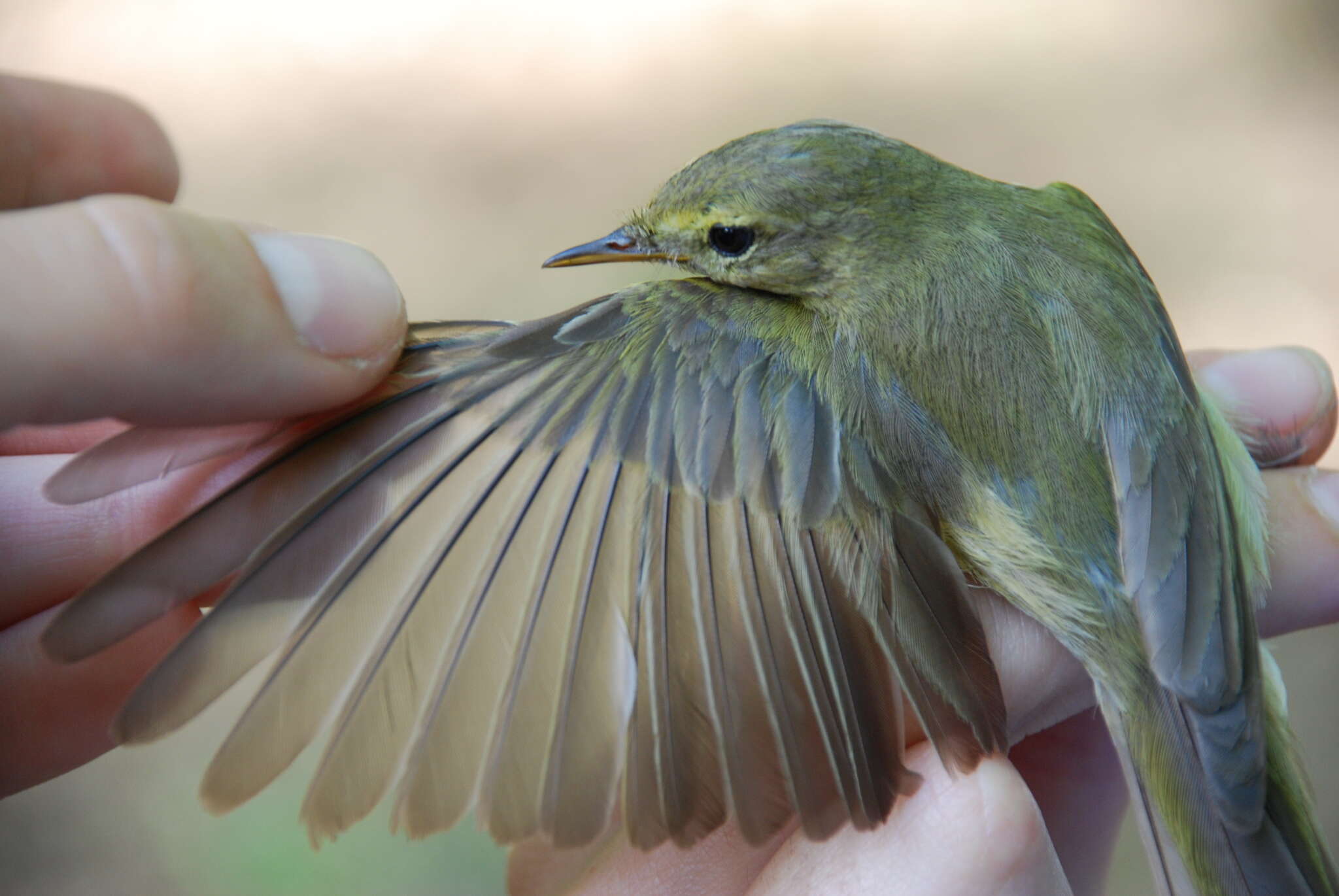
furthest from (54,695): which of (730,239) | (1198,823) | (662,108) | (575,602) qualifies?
(662,108)

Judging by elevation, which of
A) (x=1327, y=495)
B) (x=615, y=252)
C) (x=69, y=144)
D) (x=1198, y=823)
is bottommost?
(x=1198, y=823)

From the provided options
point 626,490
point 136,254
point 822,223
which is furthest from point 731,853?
point 136,254

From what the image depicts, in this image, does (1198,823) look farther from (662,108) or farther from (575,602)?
(662,108)

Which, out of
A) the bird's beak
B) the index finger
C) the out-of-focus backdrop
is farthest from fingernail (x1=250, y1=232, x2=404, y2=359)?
the out-of-focus backdrop

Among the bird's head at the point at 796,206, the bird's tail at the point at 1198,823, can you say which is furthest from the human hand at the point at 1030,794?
the bird's head at the point at 796,206

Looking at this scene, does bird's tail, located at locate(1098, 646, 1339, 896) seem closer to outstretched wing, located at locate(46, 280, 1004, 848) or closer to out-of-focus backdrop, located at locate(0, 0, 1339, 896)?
outstretched wing, located at locate(46, 280, 1004, 848)

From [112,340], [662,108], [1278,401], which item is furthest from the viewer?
[662,108]

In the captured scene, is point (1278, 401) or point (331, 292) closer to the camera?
point (331, 292)
